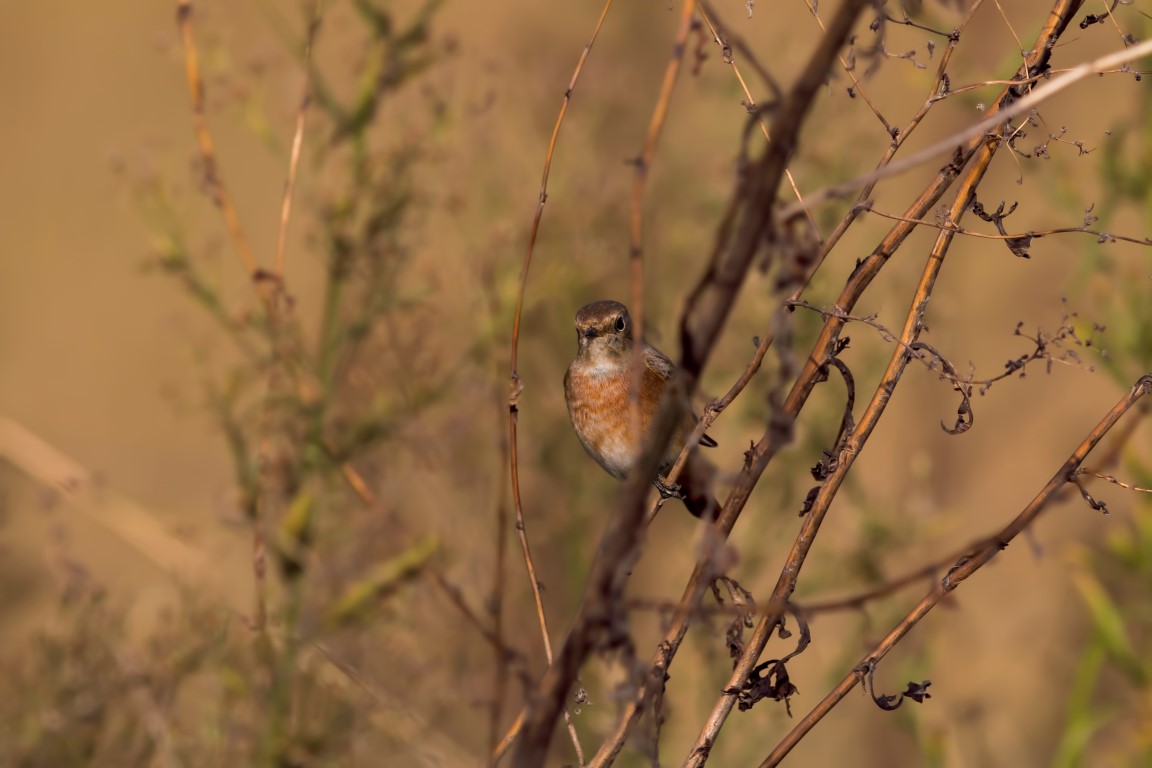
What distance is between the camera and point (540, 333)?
5434mm

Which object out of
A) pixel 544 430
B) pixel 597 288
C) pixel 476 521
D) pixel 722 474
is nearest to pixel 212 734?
pixel 476 521

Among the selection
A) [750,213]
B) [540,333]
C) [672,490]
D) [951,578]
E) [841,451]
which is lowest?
[750,213]

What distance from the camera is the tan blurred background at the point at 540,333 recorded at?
3936 millimetres

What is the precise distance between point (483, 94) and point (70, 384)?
10.8 ft

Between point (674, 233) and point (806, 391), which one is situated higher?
point (674, 233)

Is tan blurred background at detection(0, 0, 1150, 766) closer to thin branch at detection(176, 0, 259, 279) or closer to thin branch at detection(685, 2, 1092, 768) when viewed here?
thin branch at detection(176, 0, 259, 279)

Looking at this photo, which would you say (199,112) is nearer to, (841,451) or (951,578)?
(841,451)

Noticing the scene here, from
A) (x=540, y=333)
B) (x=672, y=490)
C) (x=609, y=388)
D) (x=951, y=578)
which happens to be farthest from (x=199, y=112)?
(x=540, y=333)

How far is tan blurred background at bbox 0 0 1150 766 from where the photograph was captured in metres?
3.94

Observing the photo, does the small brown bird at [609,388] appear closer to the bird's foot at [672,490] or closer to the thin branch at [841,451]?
the bird's foot at [672,490]

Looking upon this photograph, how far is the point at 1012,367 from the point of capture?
1.37 meters

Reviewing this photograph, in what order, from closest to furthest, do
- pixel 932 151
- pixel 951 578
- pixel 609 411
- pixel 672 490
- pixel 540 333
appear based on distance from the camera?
pixel 932 151, pixel 951 578, pixel 672 490, pixel 609 411, pixel 540 333

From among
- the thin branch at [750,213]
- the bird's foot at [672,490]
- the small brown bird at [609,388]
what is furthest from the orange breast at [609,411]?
the thin branch at [750,213]

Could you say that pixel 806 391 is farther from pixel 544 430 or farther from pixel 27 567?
pixel 27 567
